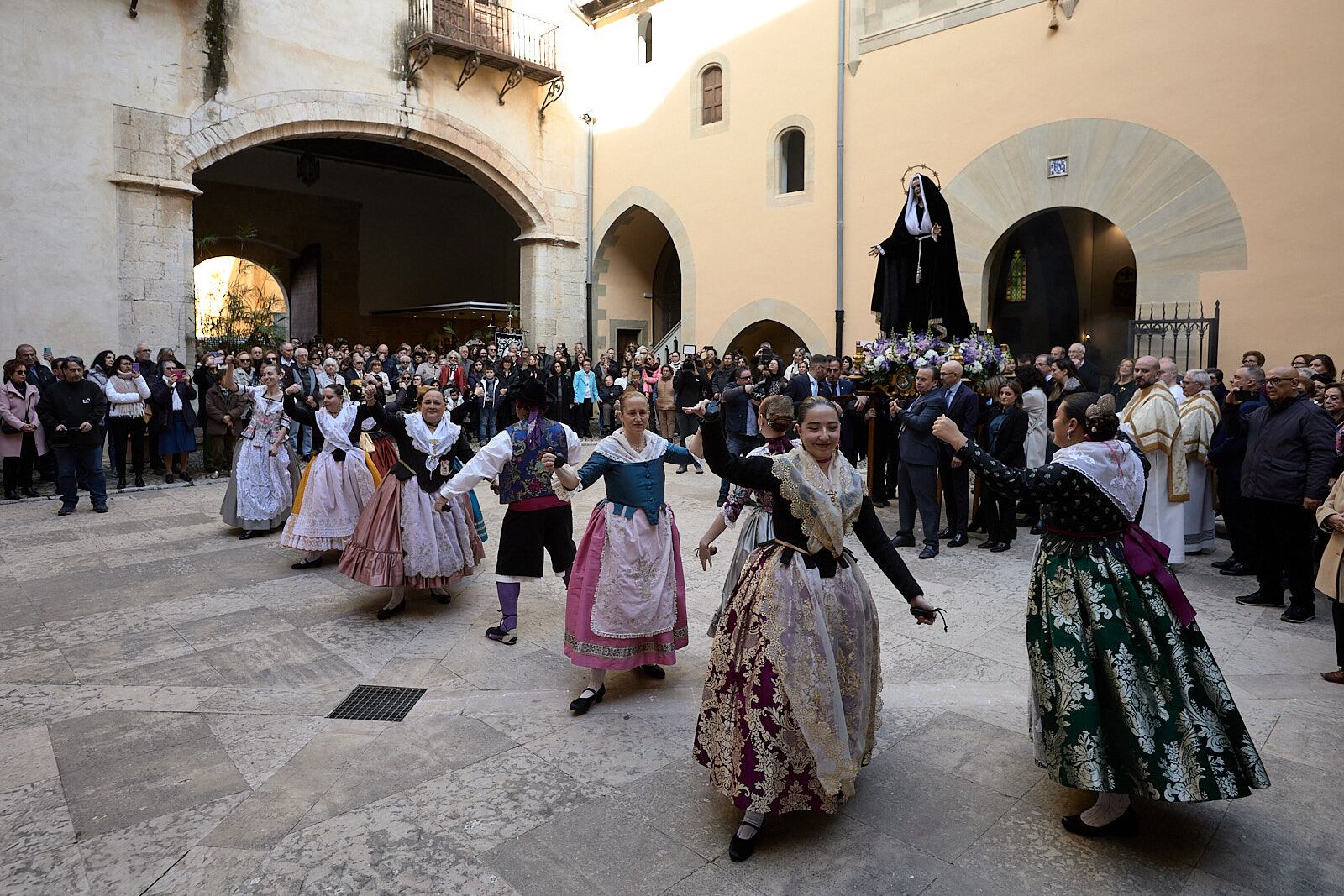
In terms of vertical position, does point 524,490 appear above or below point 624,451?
below

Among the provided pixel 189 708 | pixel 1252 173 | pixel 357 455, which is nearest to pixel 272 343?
pixel 357 455

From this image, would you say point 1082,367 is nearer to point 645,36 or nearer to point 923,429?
point 923,429

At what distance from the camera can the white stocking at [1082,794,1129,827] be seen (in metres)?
3.12

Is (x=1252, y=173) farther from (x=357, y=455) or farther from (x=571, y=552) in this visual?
(x=357, y=455)

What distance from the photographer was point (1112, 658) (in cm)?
300

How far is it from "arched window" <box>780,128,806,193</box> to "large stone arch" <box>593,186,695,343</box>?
7.66 feet

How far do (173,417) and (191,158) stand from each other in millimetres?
4890

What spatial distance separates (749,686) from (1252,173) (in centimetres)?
1062

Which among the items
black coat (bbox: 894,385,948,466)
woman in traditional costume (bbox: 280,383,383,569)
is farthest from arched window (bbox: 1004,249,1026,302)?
woman in traditional costume (bbox: 280,383,383,569)

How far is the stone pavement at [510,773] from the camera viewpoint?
296cm

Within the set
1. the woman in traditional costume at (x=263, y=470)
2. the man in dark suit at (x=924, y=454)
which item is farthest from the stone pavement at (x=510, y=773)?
the woman in traditional costume at (x=263, y=470)

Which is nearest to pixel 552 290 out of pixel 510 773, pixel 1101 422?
pixel 510 773

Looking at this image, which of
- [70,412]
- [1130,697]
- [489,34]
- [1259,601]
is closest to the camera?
[1130,697]

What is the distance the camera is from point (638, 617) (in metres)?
4.32
